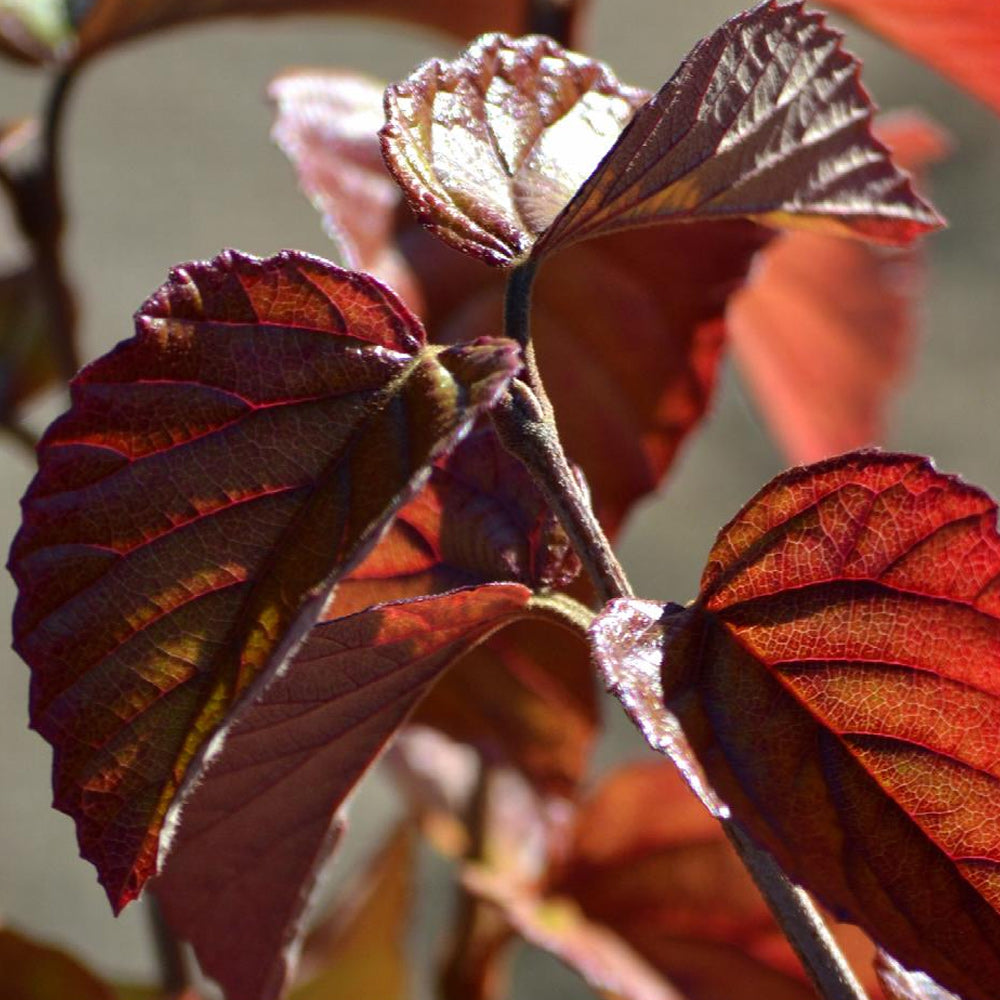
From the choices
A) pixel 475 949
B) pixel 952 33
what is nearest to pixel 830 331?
pixel 952 33

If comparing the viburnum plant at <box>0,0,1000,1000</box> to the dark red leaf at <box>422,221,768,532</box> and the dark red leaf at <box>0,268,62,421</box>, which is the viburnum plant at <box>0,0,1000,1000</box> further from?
the dark red leaf at <box>0,268,62,421</box>

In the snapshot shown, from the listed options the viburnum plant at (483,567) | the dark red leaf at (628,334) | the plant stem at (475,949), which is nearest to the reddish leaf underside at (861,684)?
the viburnum plant at (483,567)

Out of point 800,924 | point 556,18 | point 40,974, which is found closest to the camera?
point 800,924

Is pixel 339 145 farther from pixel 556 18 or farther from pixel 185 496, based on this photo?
pixel 185 496

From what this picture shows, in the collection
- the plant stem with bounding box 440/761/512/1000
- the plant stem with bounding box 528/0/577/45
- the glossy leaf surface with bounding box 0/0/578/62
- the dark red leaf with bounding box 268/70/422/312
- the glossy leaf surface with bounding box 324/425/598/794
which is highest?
the plant stem with bounding box 528/0/577/45

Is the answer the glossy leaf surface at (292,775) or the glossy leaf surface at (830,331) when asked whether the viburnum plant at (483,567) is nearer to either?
the glossy leaf surface at (292,775)

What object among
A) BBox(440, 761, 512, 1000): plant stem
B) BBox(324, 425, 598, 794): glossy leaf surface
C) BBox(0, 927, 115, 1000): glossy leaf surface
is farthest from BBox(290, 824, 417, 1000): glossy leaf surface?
BBox(324, 425, 598, 794): glossy leaf surface
